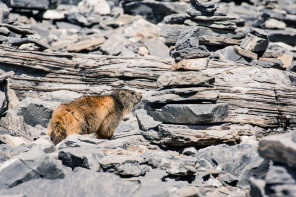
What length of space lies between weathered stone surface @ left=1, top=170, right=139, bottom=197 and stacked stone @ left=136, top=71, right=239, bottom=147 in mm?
2756

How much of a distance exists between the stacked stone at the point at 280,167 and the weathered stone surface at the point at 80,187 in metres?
1.90

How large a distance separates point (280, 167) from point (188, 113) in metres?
3.53

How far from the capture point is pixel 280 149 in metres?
4.45

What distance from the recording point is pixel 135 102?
10.3 m

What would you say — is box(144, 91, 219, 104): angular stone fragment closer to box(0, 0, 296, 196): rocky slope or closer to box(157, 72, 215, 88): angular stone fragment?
box(0, 0, 296, 196): rocky slope

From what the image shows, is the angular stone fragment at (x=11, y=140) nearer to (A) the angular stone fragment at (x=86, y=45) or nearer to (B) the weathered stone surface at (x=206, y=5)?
(A) the angular stone fragment at (x=86, y=45)

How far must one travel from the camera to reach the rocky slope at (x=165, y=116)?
5.41m

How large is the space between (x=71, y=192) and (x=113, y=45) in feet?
30.0

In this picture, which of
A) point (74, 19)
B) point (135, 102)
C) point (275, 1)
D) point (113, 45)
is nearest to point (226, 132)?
point (135, 102)

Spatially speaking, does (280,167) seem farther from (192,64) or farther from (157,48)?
(157,48)

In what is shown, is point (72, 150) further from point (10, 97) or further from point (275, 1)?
point (275, 1)

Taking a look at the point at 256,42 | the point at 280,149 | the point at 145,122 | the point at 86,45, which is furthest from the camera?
the point at 86,45

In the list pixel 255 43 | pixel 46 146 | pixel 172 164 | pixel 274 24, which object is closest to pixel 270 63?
pixel 255 43

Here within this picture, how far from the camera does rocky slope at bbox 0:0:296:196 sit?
541 cm
